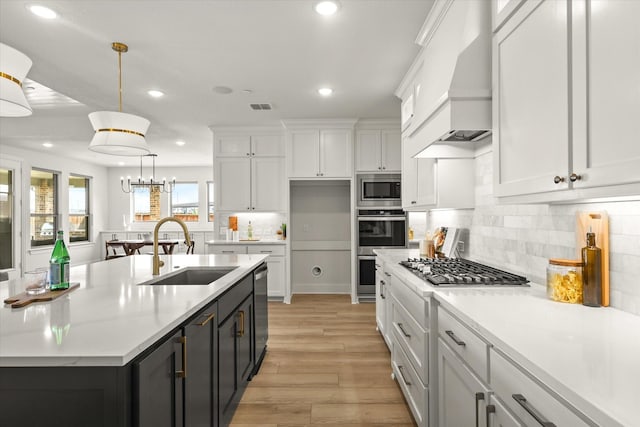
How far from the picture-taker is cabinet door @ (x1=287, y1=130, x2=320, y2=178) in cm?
529

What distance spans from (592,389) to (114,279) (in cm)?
214

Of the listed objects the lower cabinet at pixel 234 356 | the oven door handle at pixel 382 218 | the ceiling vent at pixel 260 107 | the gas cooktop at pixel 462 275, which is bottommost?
the lower cabinet at pixel 234 356

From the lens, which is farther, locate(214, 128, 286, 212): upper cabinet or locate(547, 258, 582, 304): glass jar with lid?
locate(214, 128, 286, 212): upper cabinet

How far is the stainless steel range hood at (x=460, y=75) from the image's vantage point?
1795mm

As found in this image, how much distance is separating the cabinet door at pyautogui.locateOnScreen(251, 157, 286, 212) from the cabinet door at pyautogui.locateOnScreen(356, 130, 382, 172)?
3.78 feet

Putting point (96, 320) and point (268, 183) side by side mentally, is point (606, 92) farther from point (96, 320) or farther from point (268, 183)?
point (268, 183)

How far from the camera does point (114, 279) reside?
2.06m

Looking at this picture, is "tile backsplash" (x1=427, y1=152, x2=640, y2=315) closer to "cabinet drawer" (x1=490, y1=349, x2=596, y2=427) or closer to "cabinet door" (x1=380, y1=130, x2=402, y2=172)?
"cabinet drawer" (x1=490, y1=349, x2=596, y2=427)

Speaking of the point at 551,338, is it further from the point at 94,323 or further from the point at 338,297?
the point at 338,297

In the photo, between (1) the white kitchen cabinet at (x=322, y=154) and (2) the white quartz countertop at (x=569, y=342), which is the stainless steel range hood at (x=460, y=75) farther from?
(1) the white kitchen cabinet at (x=322, y=154)

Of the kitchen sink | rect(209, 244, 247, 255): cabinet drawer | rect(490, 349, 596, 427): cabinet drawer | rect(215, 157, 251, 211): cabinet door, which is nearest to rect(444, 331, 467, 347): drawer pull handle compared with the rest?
rect(490, 349, 596, 427): cabinet drawer

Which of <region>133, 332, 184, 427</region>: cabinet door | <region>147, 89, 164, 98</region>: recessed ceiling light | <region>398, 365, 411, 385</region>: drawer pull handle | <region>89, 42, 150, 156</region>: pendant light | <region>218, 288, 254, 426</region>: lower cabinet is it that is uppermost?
<region>147, 89, 164, 98</region>: recessed ceiling light

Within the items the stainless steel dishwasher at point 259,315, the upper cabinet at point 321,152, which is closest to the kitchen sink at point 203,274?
the stainless steel dishwasher at point 259,315

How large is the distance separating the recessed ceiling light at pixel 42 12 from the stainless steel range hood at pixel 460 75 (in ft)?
8.28
